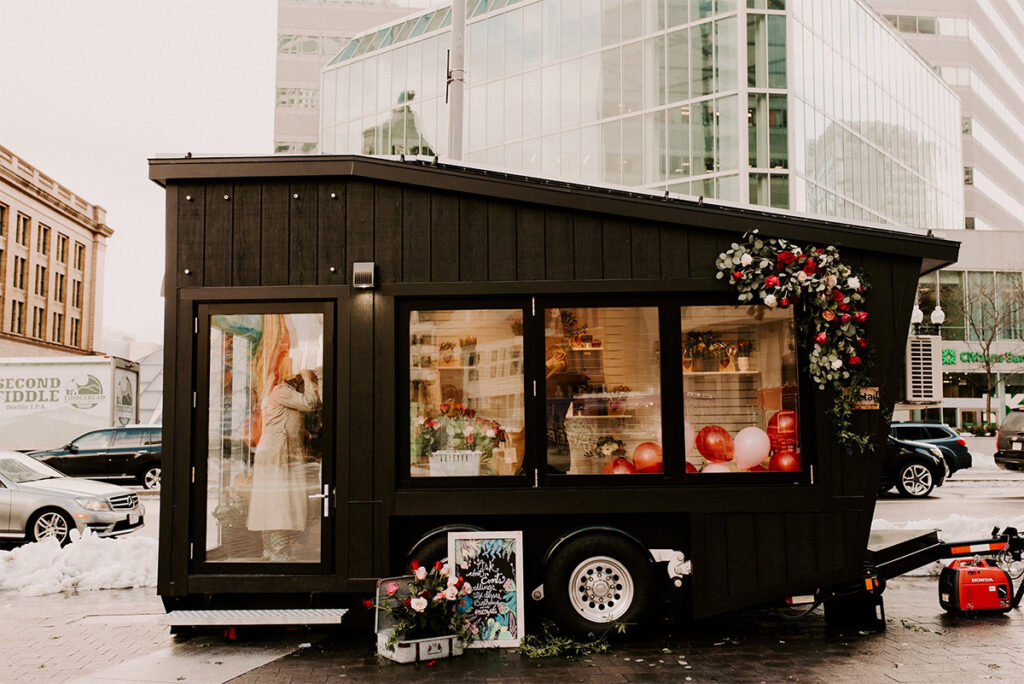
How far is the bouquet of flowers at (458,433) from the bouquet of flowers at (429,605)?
36.9 inches

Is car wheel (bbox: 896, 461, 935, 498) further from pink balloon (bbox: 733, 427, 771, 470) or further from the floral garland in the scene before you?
pink balloon (bbox: 733, 427, 771, 470)

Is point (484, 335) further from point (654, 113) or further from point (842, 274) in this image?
point (654, 113)

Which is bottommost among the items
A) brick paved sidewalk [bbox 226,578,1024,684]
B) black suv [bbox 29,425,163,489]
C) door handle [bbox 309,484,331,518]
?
brick paved sidewalk [bbox 226,578,1024,684]

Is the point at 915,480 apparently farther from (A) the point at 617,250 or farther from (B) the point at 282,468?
(B) the point at 282,468

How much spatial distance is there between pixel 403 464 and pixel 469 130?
28.4 metres

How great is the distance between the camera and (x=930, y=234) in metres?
6.63

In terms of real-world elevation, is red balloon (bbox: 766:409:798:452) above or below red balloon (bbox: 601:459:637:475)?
above

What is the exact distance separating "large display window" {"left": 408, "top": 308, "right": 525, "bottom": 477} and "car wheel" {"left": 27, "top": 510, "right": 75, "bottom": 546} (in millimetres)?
6894

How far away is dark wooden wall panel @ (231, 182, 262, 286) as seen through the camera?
21.7ft

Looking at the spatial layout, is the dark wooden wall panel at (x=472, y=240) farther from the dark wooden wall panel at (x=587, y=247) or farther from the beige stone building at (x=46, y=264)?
the beige stone building at (x=46, y=264)

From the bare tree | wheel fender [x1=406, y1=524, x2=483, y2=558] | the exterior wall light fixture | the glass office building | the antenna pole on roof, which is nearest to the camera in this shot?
wheel fender [x1=406, y1=524, x2=483, y2=558]

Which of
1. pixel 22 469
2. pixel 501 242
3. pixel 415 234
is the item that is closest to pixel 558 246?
pixel 501 242

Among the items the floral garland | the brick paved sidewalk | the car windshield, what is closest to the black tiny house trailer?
the floral garland

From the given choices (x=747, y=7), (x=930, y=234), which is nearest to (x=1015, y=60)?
(x=747, y=7)
